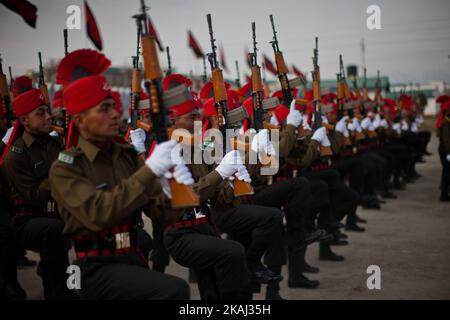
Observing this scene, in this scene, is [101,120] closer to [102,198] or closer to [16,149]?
[102,198]

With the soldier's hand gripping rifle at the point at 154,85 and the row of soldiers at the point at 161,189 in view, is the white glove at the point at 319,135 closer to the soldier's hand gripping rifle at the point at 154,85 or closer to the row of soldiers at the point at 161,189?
the row of soldiers at the point at 161,189

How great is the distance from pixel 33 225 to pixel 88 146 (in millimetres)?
2167

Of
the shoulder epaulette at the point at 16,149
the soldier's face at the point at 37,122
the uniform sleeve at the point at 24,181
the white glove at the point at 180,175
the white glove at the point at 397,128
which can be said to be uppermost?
the soldier's face at the point at 37,122

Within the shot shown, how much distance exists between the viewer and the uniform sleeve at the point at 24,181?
196 inches

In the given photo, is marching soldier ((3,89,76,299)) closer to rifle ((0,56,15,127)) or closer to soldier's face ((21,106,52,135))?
soldier's face ((21,106,52,135))

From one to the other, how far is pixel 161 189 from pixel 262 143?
2.81 metres

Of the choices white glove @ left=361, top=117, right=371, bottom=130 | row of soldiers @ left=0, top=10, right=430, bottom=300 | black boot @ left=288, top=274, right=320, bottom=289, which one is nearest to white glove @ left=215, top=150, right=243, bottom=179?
row of soldiers @ left=0, top=10, right=430, bottom=300

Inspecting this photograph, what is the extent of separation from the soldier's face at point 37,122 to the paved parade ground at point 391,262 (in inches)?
81.4

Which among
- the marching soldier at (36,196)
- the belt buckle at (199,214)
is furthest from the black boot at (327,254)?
the marching soldier at (36,196)

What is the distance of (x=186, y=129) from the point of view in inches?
187

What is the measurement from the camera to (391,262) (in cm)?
691
